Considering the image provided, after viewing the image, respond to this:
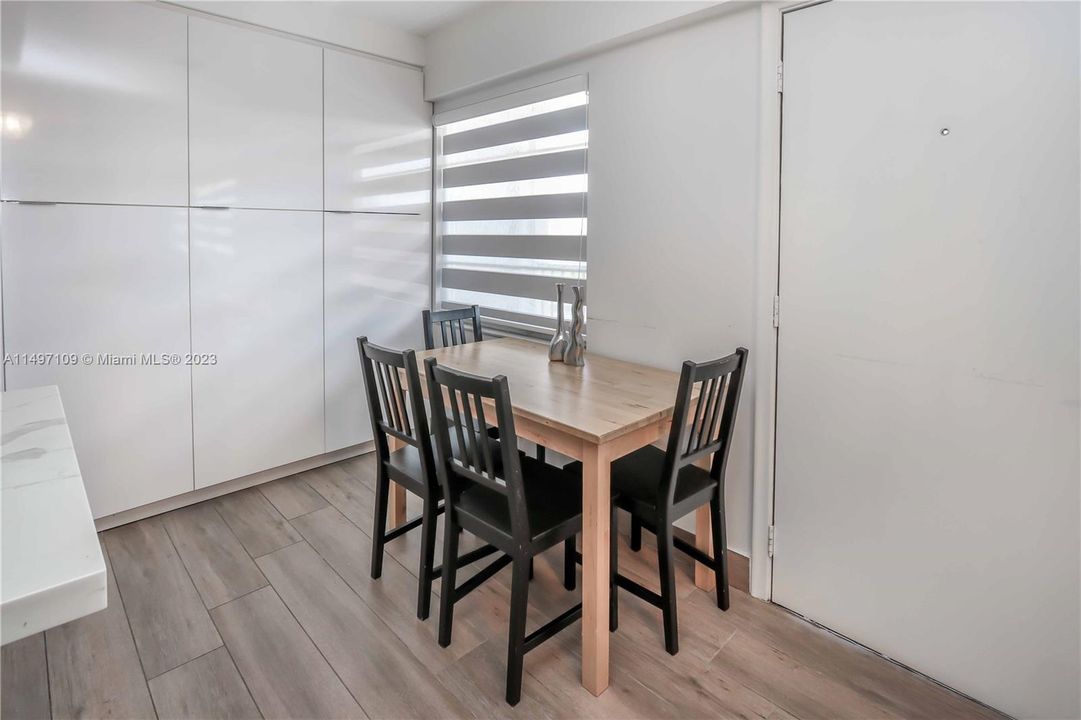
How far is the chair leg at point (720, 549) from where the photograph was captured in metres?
2.10

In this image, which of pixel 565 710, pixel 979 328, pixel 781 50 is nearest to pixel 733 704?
pixel 565 710

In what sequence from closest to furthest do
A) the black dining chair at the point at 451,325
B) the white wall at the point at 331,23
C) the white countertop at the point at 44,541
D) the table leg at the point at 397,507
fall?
1. the white countertop at the point at 44,541
2. the table leg at the point at 397,507
3. the white wall at the point at 331,23
4. the black dining chair at the point at 451,325

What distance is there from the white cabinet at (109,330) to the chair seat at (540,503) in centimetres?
175

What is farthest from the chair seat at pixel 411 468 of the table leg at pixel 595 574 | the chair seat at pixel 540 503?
the table leg at pixel 595 574

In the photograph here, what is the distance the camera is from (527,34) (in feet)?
9.55

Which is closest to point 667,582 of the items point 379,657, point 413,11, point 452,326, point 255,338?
point 379,657

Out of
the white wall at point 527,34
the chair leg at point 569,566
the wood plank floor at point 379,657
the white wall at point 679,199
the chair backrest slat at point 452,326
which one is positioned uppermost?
the white wall at point 527,34

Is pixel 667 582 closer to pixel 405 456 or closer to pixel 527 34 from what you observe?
pixel 405 456

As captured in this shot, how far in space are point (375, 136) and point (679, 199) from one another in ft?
6.26

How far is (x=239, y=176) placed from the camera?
2920 millimetres

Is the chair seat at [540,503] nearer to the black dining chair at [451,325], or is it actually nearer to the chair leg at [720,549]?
the chair leg at [720,549]

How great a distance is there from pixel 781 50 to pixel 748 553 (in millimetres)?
1830

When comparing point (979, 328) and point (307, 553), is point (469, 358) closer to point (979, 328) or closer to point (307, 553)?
point (307, 553)

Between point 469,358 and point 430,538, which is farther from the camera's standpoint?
point 469,358
